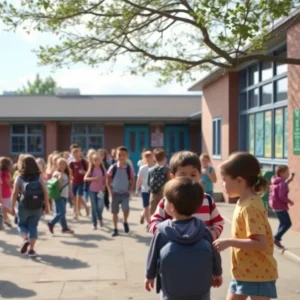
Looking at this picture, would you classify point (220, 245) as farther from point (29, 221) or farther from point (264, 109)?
point (264, 109)

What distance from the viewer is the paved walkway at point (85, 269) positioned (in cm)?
696

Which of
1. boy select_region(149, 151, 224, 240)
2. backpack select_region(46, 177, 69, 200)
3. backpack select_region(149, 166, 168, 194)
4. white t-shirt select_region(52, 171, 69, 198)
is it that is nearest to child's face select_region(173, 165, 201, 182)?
boy select_region(149, 151, 224, 240)

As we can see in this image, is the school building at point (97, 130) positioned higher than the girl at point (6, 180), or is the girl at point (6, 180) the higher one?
the school building at point (97, 130)

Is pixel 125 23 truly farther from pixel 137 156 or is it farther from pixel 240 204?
pixel 137 156

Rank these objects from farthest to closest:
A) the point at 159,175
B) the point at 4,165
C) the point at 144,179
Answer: the point at 144,179, the point at 4,165, the point at 159,175

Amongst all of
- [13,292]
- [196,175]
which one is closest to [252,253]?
[196,175]

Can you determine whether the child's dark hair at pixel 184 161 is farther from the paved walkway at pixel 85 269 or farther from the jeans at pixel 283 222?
the jeans at pixel 283 222

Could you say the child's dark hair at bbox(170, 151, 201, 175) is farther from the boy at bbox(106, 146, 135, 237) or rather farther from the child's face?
the boy at bbox(106, 146, 135, 237)

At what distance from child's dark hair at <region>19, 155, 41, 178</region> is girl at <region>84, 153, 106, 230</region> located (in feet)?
10.2

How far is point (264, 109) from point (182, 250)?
41.9 feet

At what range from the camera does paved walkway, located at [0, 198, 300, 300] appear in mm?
6965

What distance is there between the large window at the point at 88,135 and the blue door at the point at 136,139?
4.70ft

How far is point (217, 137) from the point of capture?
2191 cm

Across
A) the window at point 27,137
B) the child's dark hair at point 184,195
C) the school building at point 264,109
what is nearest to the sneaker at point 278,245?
the school building at point 264,109
